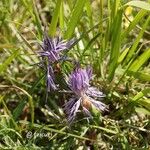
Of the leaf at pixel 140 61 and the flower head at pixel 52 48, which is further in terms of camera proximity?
the leaf at pixel 140 61

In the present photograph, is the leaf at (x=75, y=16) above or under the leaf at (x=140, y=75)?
above

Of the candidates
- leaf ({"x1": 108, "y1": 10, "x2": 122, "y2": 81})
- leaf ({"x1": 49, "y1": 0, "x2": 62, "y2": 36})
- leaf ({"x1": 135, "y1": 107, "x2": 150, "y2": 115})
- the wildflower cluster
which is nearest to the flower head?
the wildflower cluster

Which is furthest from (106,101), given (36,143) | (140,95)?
(36,143)

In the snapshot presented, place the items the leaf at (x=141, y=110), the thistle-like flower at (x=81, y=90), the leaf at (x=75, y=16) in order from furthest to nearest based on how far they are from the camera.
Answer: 1. the leaf at (x=141, y=110)
2. the leaf at (x=75, y=16)
3. the thistle-like flower at (x=81, y=90)

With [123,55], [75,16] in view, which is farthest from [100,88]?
[75,16]

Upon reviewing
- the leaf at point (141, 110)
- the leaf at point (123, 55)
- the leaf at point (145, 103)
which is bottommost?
the leaf at point (141, 110)

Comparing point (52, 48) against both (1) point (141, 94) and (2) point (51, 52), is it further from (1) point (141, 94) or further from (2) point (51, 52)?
(1) point (141, 94)

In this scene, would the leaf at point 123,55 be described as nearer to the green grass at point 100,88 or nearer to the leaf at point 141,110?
the green grass at point 100,88

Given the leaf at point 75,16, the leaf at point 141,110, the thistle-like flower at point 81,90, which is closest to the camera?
the thistle-like flower at point 81,90

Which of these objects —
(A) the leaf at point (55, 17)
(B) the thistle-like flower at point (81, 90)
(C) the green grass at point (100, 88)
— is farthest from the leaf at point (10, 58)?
(B) the thistle-like flower at point (81, 90)
